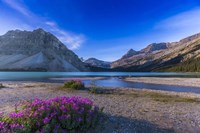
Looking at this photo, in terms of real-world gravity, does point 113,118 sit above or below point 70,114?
below

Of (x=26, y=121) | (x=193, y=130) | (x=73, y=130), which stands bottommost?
(x=193, y=130)

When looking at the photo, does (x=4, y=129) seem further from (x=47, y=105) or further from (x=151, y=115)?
(x=151, y=115)

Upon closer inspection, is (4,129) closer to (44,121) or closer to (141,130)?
(44,121)

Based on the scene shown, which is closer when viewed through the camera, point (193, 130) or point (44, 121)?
point (44, 121)

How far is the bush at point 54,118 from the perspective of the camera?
23.5 feet

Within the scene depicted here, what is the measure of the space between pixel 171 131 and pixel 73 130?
17.4 ft

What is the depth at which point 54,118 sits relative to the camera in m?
7.68

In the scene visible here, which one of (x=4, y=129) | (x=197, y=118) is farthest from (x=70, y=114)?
(x=197, y=118)

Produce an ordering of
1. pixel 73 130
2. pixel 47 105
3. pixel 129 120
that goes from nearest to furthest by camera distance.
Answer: pixel 73 130
pixel 47 105
pixel 129 120

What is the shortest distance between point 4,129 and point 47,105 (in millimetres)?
2326

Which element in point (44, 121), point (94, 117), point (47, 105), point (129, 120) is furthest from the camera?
point (129, 120)

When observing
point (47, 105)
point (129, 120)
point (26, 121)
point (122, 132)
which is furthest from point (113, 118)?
point (26, 121)

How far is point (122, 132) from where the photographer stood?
9188mm

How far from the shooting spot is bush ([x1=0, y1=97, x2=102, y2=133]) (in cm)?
715
